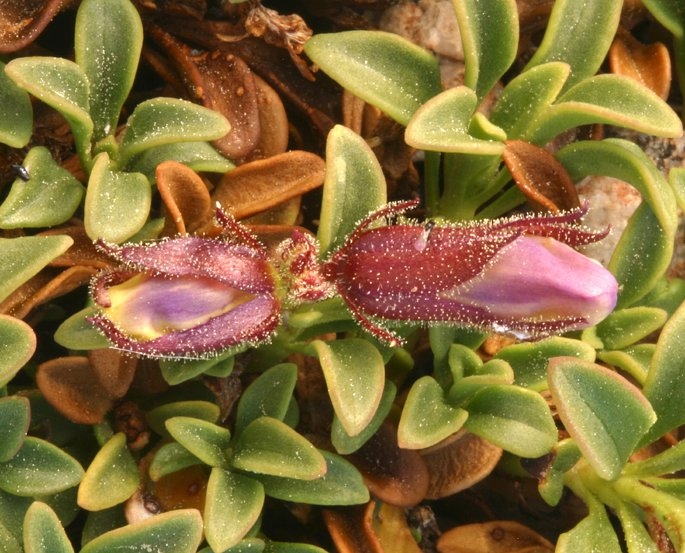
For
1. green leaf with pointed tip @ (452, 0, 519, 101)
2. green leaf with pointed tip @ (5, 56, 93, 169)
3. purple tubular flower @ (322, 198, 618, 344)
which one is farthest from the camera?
green leaf with pointed tip @ (452, 0, 519, 101)

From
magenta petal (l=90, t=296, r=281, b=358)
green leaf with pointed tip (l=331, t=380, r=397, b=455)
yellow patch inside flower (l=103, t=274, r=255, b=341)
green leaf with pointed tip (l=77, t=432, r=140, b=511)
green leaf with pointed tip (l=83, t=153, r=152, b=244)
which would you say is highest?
green leaf with pointed tip (l=83, t=153, r=152, b=244)

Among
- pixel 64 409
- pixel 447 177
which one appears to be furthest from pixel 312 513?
pixel 447 177

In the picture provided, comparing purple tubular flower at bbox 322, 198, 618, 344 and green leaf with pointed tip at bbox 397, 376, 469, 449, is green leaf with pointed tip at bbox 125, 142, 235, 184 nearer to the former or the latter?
purple tubular flower at bbox 322, 198, 618, 344

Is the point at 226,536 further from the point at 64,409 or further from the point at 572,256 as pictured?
the point at 572,256

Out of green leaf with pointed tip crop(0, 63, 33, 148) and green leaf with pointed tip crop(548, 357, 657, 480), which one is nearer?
green leaf with pointed tip crop(548, 357, 657, 480)

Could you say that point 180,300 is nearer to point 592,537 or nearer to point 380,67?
point 380,67

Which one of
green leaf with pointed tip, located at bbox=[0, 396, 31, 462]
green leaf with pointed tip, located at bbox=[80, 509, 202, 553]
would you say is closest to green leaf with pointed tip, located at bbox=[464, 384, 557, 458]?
green leaf with pointed tip, located at bbox=[80, 509, 202, 553]
